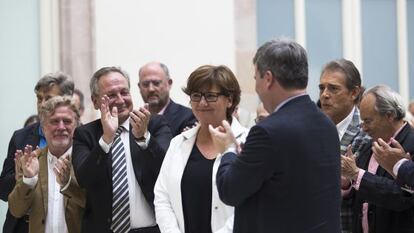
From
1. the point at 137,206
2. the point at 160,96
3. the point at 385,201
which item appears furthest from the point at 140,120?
the point at 160,96

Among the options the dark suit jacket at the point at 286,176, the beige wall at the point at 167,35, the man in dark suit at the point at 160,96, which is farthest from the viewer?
the beige wall at the point at 167,35

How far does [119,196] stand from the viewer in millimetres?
4707

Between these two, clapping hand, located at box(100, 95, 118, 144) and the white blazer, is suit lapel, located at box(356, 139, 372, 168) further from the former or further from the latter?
clapping hand, located at box(100, 95, 118, 144)

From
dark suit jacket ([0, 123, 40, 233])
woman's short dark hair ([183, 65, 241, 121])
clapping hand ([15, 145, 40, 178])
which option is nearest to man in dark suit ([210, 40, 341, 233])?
woman's short dark hair ([183, 65, 241, 121])

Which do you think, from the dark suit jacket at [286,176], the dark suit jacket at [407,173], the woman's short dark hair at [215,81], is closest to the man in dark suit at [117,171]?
the woman's short dark hair at [215,81]

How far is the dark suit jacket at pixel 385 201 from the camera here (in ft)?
14.6

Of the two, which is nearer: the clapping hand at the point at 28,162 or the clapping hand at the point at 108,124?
the clapping hand at the point at 108,124

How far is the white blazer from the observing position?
4.11 metres

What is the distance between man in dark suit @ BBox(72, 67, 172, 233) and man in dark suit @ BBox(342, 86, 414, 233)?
109 centimetres

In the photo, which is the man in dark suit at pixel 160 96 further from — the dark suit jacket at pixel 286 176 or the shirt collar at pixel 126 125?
the dark suit jacket at pixel 286 176

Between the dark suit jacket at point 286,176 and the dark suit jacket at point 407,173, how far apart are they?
973mm

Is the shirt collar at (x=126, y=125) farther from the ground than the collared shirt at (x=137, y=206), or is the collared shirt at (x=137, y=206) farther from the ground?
the shirt collar at (x=126, y=125)

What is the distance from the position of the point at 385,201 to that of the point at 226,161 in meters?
1.22

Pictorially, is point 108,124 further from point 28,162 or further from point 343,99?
point 343,99
